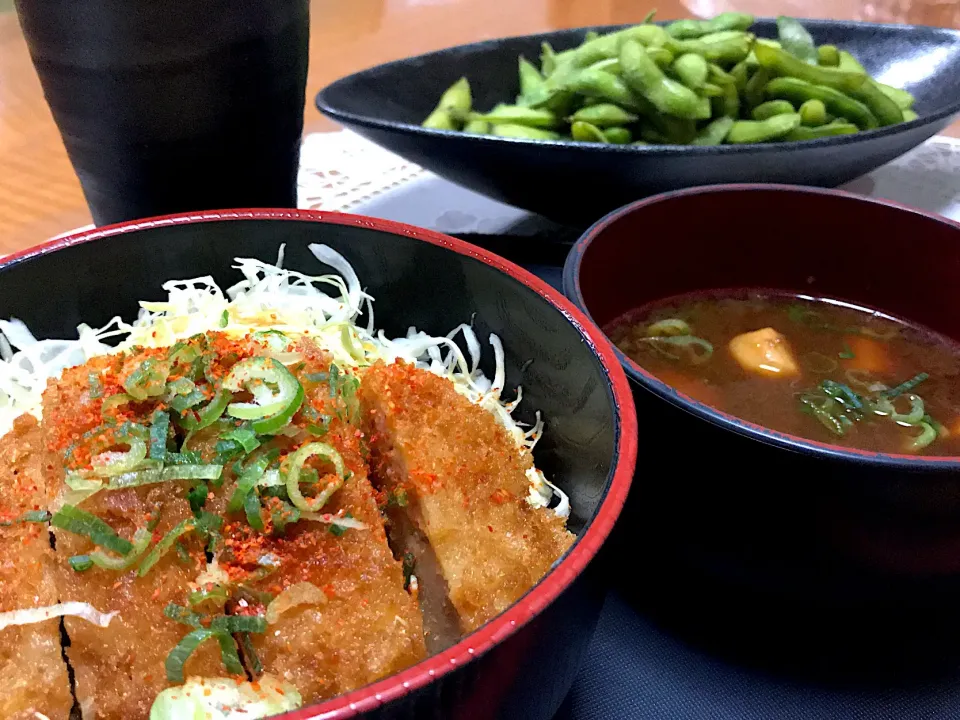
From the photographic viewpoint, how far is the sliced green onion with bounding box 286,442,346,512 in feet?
2.79

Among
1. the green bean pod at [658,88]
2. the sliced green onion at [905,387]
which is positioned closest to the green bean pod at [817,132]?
the green bean pod at [658,88]

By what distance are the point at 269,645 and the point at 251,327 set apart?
645mm

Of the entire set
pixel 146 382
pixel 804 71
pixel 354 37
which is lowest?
pixel 354 37

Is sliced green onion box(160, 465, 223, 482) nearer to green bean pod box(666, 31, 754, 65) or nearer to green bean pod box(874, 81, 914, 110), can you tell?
green bean pod box(666, 31, 754, 65)

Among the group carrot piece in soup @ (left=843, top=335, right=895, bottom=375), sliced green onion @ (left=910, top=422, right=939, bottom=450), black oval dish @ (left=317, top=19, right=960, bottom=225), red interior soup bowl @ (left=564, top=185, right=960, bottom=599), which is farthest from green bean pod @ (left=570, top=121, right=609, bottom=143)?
sliced green onion @ (left=910, top=422, right=939, bottom=450)

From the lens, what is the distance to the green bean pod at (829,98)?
2.21m

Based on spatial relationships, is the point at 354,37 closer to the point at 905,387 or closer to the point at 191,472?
the point at 905,387

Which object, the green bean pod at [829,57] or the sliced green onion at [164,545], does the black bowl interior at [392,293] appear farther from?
the green bean pod at [829,57]

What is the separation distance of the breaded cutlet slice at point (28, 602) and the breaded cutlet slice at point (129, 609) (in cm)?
2

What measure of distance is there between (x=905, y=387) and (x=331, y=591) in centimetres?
103

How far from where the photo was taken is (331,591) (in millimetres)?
803

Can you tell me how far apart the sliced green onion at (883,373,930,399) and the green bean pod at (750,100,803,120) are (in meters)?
1.07

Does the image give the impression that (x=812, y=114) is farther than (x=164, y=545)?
Yes

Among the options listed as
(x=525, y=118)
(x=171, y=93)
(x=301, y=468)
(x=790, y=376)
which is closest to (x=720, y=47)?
(x=525, y=118)
